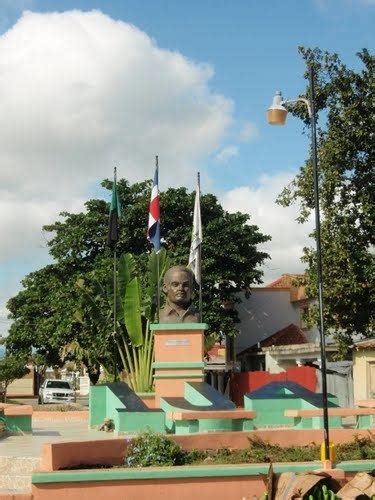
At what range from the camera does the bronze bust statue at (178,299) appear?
61.4 feet

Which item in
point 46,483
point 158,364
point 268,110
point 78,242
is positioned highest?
point 78,242

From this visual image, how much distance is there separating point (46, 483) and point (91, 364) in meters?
25.3

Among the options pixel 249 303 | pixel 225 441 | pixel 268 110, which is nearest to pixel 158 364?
pixel 225 441

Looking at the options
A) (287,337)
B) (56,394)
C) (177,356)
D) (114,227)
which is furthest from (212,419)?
(56,394)

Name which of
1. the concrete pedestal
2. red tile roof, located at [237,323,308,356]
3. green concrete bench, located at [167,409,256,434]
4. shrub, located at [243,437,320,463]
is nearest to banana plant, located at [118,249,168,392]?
the concrete pedestal

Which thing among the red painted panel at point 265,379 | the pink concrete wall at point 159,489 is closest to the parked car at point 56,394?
the red painted panel at point 265,379

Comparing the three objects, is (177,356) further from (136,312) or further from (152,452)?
(152,452)

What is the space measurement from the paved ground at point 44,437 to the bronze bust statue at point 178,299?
11.1ft

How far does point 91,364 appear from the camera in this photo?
3516cm

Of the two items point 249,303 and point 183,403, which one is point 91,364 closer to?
point 249,303

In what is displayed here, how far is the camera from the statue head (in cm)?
1881

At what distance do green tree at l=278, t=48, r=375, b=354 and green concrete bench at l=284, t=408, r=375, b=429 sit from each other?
7.00 m

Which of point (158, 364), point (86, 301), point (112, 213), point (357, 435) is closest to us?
point (357, 435)

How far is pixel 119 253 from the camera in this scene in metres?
35.9
